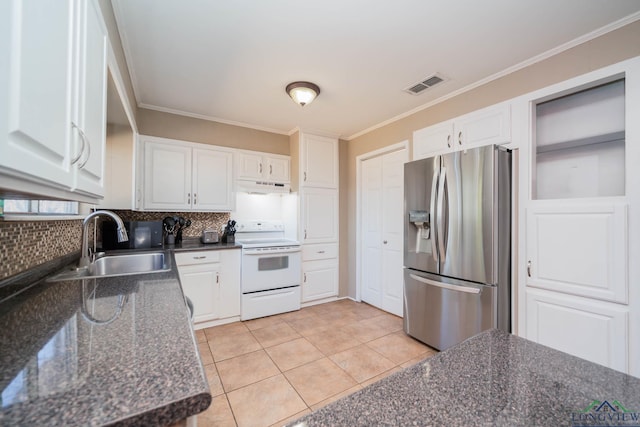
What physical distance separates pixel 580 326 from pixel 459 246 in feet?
2.84

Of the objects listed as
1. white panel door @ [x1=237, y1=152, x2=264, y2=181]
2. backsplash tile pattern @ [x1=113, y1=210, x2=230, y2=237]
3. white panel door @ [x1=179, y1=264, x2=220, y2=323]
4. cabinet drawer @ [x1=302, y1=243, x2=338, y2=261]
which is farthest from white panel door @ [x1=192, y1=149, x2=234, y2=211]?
cabinet drawer @ [x1=302, y1=243, x2=338, y2=261]

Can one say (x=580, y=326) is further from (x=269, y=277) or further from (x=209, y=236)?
(x=209, y=236)

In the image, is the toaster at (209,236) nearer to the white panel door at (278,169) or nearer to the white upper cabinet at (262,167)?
the white upper cabinet at (262,167)

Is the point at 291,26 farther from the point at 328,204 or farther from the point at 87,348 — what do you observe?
the point at 328,204

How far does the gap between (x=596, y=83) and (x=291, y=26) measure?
6.88 feet

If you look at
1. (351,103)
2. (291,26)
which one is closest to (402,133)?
(351,103)

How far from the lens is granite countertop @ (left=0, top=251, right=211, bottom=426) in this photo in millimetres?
452

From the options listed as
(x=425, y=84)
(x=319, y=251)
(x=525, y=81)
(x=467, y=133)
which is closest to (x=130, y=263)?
(x=319, y=251)

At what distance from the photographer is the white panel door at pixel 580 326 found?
1.60m

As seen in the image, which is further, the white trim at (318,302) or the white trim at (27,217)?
the white trim at (318,302)

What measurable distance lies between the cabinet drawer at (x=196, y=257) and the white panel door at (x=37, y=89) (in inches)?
83.5

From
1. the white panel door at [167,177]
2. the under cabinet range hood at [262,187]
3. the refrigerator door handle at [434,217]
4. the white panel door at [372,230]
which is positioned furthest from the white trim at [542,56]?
the white panel door at [167,177]

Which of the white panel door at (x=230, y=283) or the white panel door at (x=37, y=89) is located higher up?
the white panel door at (x=37, y=89)

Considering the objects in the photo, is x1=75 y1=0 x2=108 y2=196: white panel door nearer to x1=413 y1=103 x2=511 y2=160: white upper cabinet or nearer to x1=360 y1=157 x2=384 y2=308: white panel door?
x1=413 y1=103 x2=511 y2=160: white upper cabinet
